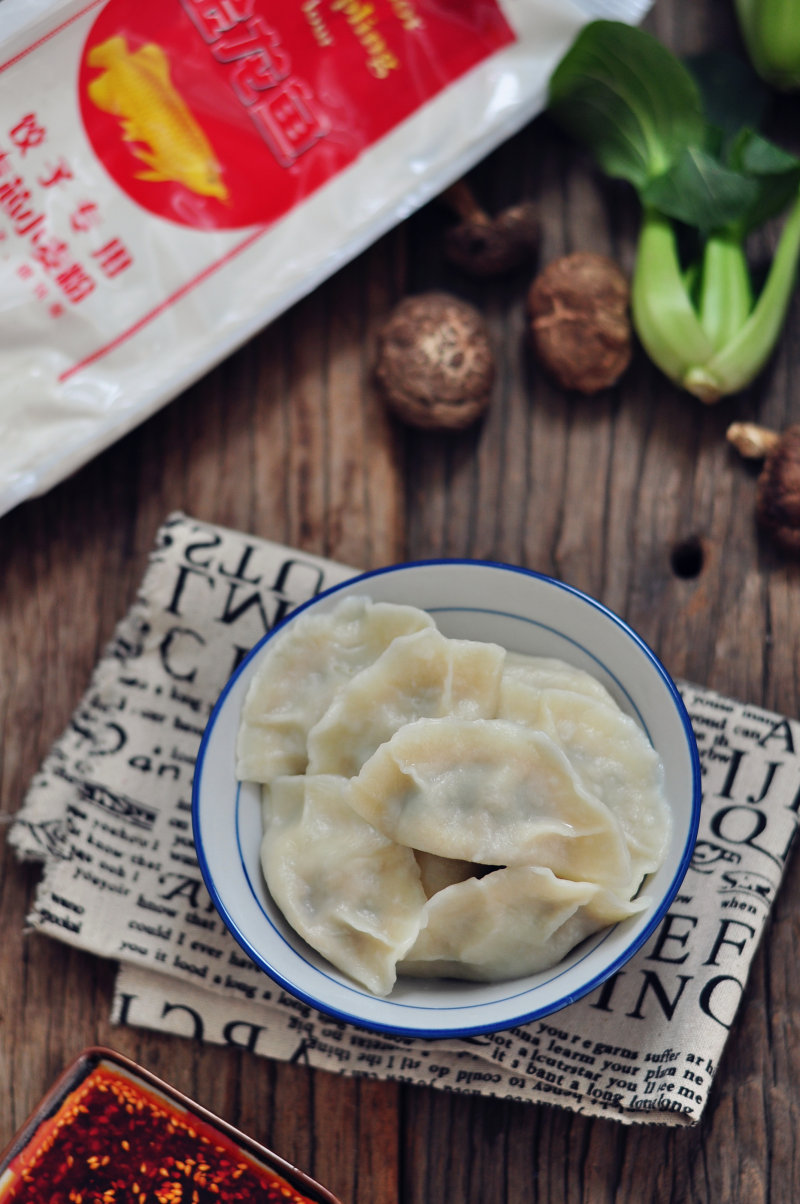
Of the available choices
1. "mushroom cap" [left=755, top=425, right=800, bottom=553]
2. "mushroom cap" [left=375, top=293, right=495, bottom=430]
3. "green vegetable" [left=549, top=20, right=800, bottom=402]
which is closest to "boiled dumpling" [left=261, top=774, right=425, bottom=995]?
"mushroom cap" [left=375, top=293, right=495, bottom=430]

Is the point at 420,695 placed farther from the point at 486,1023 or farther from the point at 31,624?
the point at 31,624

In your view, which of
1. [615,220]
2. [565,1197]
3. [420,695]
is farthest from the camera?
[615,220]

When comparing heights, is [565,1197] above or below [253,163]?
below

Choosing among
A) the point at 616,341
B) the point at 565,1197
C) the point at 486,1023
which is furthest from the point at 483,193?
the point at 565,1197

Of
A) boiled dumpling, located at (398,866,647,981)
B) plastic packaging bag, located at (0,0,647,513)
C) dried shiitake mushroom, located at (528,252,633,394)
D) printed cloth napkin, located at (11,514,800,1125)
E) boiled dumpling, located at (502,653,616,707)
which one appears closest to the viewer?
boiled dumpling, located at (398,866,647,981)

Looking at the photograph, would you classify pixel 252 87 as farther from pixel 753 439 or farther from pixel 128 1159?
pixel 128 1159

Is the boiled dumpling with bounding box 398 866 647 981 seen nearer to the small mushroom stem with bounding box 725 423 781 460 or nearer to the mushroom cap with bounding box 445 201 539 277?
the small mushroom stem with bounding box 725 423 781 460
